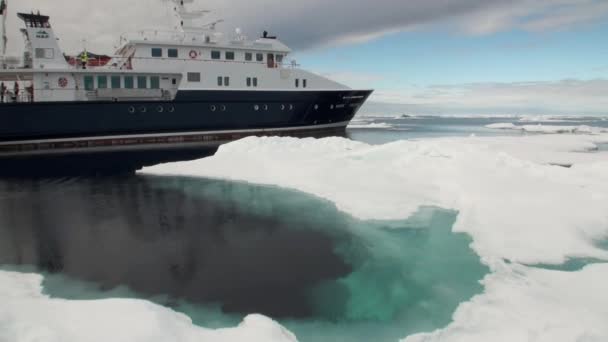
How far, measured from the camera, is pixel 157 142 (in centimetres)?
2753

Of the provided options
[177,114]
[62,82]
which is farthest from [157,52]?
[62,82]

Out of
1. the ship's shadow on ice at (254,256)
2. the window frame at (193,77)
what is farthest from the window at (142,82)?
A: the ship's shadow on ice at (254,256)

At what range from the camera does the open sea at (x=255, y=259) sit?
5953mm

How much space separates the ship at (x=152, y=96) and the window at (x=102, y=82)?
0.21 ft

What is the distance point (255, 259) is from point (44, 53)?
976 inches

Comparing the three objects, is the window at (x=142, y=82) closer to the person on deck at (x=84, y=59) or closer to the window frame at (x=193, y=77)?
the window frame at (x=193, y=77)

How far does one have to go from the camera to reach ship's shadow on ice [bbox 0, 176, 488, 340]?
20.2 feet

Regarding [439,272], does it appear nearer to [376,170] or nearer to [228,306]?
[228,306]

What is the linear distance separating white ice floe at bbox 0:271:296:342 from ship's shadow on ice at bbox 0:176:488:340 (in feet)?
1.71

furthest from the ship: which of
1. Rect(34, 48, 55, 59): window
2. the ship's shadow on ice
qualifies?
the ship's shadow on ice

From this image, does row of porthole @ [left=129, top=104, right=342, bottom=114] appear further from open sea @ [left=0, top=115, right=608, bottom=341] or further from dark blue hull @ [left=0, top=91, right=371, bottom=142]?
open sea @ [left=0, top=115, right=608, bottom=341]

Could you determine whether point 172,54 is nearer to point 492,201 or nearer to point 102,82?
point 102,82

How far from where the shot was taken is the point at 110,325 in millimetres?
4852

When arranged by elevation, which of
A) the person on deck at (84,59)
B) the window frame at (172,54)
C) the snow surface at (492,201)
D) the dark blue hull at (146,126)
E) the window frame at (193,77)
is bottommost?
the snow surface at (492,201)
